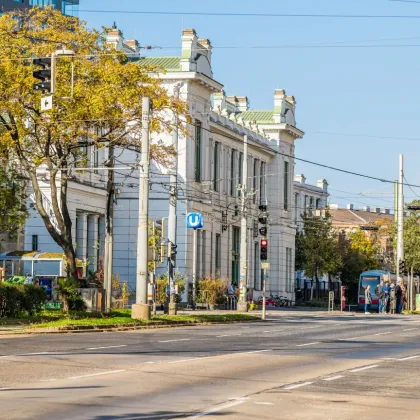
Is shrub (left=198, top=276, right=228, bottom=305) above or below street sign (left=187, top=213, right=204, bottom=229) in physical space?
below

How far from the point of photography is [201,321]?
4453cm

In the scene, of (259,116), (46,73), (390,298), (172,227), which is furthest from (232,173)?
(46,73)

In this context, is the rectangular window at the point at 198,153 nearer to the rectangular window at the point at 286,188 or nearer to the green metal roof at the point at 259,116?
the green metal roof at the point at 259,116

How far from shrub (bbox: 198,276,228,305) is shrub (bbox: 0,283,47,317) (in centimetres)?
2901

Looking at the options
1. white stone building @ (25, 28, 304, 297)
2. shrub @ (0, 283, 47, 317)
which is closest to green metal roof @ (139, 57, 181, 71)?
white stone building @ (25, 28, 304, 297)

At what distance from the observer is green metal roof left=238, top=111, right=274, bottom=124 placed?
9081cm

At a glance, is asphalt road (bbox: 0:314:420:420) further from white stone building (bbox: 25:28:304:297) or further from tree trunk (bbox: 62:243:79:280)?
white stone building (bbox: 25:28:304:297)

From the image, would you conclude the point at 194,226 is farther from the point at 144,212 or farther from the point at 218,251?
the point at 144,212

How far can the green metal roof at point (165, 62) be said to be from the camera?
7203 cm

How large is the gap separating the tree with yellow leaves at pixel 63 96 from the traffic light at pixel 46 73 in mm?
12039

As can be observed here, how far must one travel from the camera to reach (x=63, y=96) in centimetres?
4038

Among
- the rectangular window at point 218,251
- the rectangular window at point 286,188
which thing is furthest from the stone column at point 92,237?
the rectangular window at point 286,188

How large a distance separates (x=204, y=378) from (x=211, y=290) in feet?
167

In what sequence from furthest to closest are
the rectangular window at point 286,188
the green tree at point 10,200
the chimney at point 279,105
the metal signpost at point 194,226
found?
the rectangular window at point 286,188, the chimney at point 279,105, the metal signpost at point 194,226, the green tree at point 10,200
